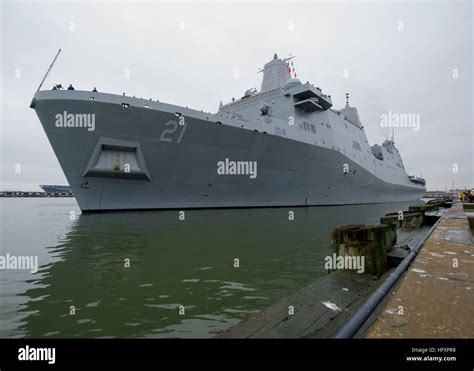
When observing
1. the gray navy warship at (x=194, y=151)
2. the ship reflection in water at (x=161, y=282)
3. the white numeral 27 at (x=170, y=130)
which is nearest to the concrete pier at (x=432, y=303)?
the ship reflection in water at (x=161, y=282)

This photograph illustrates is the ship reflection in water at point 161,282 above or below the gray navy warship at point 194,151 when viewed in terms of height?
below

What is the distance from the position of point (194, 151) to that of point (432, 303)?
15.1 m

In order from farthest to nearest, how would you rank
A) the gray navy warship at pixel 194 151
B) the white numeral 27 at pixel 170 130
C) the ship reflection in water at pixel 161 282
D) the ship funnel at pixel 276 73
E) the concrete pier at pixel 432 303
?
the ship funnel at pixel 276 73
the white numeral 27 at pixel 170 130
the gray navy warship at pixel 194 151
the ship reflection in water at pixel 161 282
the concrete pier at pixel 432 303

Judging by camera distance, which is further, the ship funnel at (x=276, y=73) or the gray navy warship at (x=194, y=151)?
the ship funnel at (x=276, y=73)

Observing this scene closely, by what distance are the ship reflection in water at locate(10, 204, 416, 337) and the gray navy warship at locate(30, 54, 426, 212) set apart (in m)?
6.64

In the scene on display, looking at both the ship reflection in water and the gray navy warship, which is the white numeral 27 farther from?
the ship reflection in water

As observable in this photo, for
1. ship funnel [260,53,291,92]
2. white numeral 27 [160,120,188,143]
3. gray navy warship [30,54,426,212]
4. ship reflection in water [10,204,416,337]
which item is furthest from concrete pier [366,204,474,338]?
ship funnel [260,53,291,92]

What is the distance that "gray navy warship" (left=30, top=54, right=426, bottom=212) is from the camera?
13.9 m

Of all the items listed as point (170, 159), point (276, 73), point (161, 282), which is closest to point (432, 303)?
point (161, 282)

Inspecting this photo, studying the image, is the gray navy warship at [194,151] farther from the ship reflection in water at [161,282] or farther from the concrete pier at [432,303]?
the concrete pier at [432,303]

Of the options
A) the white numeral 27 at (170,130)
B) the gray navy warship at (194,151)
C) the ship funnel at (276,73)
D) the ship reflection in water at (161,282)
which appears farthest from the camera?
the ship funnel at (276,73)

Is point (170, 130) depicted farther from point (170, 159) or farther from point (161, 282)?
point (161, 282)

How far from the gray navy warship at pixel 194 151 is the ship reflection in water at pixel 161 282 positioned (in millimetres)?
6643

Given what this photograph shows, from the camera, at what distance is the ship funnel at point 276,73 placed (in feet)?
88.7
